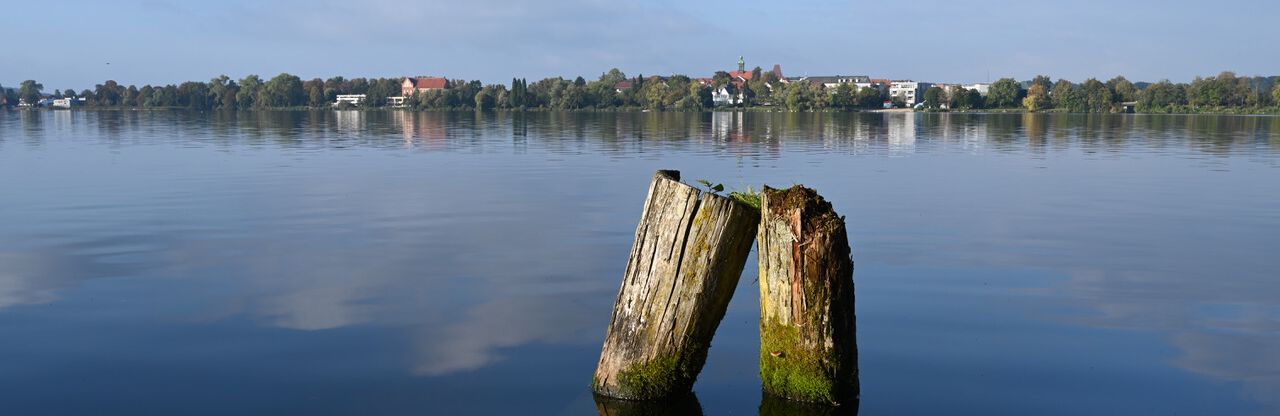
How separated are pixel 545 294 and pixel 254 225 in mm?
9688

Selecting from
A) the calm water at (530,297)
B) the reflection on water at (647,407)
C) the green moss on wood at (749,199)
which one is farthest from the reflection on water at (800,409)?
the green moss on wood at (749,199)

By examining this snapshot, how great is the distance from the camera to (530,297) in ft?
46.1

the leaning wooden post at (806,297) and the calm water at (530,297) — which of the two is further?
the calm water at (530,297)

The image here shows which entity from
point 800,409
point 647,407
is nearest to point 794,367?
point 800,409

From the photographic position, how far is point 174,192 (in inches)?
1101

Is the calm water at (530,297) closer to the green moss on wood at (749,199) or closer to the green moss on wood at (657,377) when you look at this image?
the green moss on wood at (657,377)

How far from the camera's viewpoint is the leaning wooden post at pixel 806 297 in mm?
8234

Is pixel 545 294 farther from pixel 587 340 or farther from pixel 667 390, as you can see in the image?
pixel 667 390

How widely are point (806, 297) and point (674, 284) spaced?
110 cm

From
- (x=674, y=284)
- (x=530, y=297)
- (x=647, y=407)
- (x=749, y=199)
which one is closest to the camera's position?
(x=674, y=284)

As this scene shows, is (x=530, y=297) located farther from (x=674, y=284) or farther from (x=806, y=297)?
(x=806, y=297)

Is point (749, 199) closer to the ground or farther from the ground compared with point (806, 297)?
farther from the ground

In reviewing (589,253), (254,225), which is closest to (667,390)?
(589,253)

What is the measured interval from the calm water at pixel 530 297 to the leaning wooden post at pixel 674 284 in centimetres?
53
